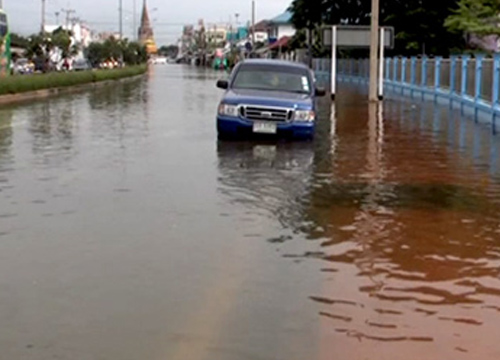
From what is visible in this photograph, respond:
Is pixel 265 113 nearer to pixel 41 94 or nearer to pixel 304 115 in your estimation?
pixel 304 115

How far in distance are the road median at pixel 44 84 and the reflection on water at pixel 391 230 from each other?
19223 millimetres

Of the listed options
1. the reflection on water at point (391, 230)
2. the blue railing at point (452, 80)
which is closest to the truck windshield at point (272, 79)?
the reflection on water at point (391, 230)

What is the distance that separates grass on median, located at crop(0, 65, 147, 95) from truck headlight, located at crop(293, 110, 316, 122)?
1887cm

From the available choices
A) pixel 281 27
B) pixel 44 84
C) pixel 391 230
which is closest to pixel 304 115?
pixel 391 230

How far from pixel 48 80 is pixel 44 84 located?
1010mm

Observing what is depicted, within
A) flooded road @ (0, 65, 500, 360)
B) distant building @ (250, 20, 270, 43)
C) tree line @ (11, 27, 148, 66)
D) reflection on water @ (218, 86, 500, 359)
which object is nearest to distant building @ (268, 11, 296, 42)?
distant building @ (250, 20, 270, 43)

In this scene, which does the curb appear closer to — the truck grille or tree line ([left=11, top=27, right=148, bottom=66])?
the truck grille

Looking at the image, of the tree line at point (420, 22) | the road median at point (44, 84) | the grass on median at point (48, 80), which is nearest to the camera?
the road median at point (44, 84)

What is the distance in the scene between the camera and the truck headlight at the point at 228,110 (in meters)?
16.2

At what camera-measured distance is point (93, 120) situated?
2209 centimetres

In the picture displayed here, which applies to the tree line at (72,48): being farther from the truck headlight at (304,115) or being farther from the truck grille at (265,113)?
the truck headlight at (304,115)

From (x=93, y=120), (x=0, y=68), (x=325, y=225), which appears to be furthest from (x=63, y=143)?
(x=0, y=68)

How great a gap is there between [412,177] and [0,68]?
119 ft

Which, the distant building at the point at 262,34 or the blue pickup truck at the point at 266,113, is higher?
the distant building at the point at 262,34
